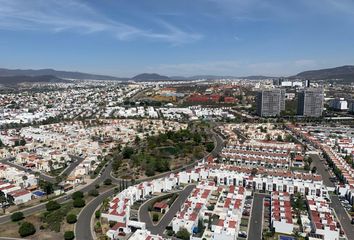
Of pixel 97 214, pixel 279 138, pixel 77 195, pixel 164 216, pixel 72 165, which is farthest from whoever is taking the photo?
pixel 279 138

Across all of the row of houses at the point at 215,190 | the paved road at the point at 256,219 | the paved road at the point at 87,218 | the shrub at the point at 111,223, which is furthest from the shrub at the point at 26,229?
the paved road at the point at 256,219

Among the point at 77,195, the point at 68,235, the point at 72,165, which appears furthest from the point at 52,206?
the point at 72,165

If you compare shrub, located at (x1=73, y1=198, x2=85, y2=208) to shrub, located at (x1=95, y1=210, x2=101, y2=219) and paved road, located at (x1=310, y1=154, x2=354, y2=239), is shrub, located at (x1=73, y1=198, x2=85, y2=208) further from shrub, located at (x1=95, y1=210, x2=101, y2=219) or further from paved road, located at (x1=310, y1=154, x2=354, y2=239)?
paved road, located at (x1=310, y1=154, x2=354, y2=239)

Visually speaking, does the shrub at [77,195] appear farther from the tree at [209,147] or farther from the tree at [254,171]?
the tree at [209,147]

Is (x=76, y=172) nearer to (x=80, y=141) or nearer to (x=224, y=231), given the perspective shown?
(x=80, y=141)

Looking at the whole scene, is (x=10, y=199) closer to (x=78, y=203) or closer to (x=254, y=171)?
(x=78, y=203)

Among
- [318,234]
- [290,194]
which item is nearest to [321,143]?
[290,194]
